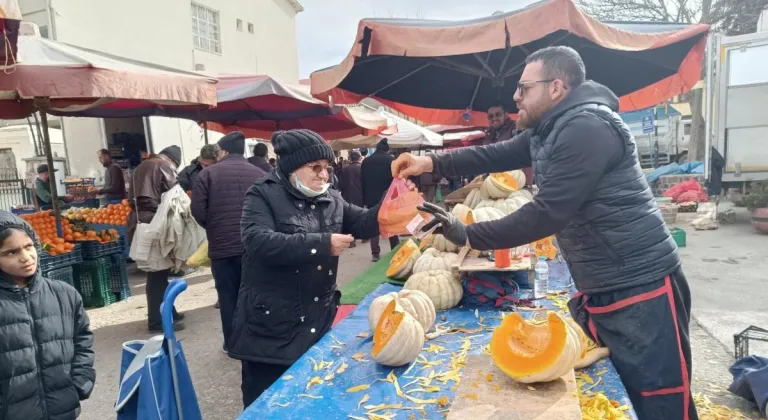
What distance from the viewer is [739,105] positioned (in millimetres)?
10719

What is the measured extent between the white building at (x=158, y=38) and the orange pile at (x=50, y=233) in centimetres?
734

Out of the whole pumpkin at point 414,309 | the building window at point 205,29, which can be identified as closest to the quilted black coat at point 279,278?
the whole pumpkin at point 414,309

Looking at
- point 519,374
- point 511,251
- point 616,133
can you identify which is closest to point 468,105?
point 511,251

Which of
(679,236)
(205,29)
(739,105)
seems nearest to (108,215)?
(679,236)

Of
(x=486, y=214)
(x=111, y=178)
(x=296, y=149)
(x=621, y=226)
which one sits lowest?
(x=486, y=214)

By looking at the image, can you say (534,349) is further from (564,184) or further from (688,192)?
(688,192)

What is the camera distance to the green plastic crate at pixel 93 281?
6836 millimetres

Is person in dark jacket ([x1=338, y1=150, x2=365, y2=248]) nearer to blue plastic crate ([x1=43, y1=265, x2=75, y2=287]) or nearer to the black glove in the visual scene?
blue plastic crate ([x1=43, y1=265, x2=75, y2=287])

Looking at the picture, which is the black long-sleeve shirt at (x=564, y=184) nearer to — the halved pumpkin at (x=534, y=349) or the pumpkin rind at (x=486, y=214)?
the halved pumpkin at (x=534, y=349)

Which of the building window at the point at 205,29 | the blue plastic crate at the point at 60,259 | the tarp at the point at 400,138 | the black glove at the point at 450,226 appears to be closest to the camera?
the black glove at the point at 450,226

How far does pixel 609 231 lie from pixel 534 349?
74 centimetres

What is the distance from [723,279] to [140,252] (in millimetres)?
8077

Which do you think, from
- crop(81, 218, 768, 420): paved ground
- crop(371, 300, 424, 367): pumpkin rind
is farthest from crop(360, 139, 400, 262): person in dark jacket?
crop(371, 300, 424, 367): pumpkin rind

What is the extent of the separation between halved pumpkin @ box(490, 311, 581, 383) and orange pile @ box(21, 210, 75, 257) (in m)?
6.30
